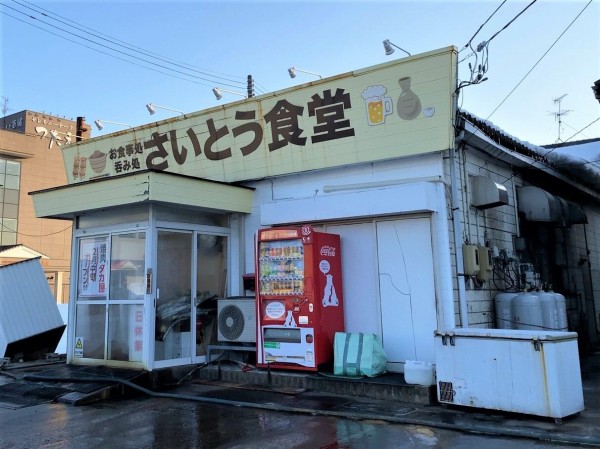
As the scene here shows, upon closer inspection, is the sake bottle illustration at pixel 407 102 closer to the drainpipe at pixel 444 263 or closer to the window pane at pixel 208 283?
the drainpipe at pixel 444 263

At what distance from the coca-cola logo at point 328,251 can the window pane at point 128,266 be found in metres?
3.02

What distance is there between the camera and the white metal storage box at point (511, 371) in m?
5.32

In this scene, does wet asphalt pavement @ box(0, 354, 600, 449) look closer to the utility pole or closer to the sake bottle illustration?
the sake bottle illustration

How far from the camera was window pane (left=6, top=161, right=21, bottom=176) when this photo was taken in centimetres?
3294

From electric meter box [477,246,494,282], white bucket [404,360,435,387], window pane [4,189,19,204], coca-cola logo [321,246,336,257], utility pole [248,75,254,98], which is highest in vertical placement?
utility pole [248,75,254,98]

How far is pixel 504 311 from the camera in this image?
8.12 meters

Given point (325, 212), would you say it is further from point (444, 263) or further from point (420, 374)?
point (420, 374)

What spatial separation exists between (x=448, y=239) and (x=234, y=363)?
13.7 feet

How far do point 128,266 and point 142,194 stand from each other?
61.3 inches

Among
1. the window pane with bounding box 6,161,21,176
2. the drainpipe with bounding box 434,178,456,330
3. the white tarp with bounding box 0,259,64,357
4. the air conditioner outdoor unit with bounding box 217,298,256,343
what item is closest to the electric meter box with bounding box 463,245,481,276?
the drainpipe with bounding box 434,178,456,330

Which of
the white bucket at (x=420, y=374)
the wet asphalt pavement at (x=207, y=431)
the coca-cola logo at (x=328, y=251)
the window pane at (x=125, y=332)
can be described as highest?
the coca-cola logo at (x=328, y=251)

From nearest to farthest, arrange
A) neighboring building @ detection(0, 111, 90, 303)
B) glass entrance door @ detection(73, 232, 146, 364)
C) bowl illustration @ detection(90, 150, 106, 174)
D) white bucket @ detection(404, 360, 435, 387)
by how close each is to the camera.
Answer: white bucket @ detection(404, 360, 435, 387)
glass entrance door @ detection(73, 232, 146, 364)
bowl illustration @ detection(90, 150, 106, 174)
neighboring building @ detection(0, 111, 90, 303)

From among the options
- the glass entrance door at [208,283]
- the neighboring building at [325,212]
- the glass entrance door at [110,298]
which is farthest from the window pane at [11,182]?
the glass entrance door at [208,283]

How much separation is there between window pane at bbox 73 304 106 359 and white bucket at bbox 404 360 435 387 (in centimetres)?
528
